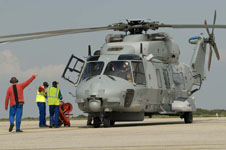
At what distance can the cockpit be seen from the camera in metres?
18.2

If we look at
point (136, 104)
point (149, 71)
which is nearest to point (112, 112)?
point (136, 104)

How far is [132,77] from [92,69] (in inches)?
59.9

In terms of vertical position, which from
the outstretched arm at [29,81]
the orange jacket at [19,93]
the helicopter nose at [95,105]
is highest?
the outstretched arm at [29,81]

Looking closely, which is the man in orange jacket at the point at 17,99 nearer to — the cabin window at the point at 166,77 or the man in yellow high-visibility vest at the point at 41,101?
the man in yellow high-visibility vest at the point at 41,101

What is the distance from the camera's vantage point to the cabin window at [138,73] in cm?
1845

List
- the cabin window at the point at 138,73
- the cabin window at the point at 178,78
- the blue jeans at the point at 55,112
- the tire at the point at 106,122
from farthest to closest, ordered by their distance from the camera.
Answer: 1. the cabin window at the point at 178,78
2. the blue jeans at the point at 55,112
3. the cabin window at the point at 138,73
4. the tire at the point at 106,122

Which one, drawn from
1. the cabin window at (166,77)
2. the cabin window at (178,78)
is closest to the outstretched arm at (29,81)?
the cabin window at (166,77)

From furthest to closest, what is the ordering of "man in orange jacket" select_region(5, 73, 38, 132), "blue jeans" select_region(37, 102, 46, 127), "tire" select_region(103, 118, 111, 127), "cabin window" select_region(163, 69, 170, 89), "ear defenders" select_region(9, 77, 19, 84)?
"cabin window" select_region(163, 69, 170, 89)
"blue jeans" select_region(37, 102, 46, 127)
"tire" select_region(103, 118, 111, 127)
"ear defenders" select_region(9, 77, 19, 84)
"man in orange jacket" select_region(5, 73, 38, 132)

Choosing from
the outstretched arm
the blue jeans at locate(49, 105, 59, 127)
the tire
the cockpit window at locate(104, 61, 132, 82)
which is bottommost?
the tire

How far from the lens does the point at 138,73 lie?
18.6 meters

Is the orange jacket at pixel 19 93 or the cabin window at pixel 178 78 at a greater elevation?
the cabin window at pixel 178 78

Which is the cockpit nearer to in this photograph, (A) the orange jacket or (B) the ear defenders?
(A) the orange jacket

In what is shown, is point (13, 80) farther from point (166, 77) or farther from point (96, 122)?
point (166, 77)

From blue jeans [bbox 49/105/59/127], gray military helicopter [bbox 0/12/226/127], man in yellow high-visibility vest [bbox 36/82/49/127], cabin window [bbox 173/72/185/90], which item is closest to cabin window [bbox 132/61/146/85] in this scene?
gray military helicopter [bbox 0/12/226/127]
